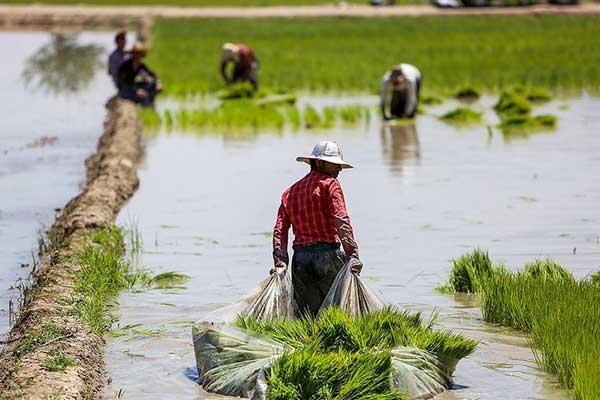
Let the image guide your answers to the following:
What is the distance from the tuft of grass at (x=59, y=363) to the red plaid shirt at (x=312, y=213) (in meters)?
1.17

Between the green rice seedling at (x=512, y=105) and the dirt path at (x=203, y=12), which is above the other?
the dirt path at (x=203, y=12)

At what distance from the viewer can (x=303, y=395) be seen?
5180 mm

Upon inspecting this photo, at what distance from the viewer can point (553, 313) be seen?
620 centimetres

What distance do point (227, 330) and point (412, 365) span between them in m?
0.83

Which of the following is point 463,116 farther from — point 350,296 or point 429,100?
point 350,296

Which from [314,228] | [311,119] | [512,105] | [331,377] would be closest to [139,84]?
[311,119]

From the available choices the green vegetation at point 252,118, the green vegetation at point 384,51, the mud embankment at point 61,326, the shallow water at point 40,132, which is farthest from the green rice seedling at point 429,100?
the mud embankment at point 61,326

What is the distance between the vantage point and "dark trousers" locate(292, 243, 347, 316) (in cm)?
638

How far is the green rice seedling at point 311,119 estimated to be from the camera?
16.4m

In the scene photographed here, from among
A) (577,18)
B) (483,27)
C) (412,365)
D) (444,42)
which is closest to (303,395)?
(412,365)

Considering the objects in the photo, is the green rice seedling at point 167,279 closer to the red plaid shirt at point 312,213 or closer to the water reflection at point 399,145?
the red plaid shirt at point 312,213

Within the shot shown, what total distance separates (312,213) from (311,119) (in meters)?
10.3

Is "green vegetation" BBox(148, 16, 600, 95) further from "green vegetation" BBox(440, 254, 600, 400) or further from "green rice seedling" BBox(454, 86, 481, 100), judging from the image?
"green vegetation" BBox(440, 254, 600, 400)

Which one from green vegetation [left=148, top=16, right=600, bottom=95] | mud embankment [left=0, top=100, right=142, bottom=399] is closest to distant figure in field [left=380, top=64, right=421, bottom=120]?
green vegetation [left=148, top=16, right=600, bottom=95]
